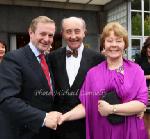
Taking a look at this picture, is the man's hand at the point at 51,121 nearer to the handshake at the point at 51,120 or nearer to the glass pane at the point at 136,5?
the handshake at the point at 51,120

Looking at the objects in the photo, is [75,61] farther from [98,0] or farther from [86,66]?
[98,0]

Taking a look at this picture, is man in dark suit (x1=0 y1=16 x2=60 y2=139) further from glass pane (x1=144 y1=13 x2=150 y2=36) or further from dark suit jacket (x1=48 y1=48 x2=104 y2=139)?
glass pane (x1=144 y1=13 x2=150 y2=36)

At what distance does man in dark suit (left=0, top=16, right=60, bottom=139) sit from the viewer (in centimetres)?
232

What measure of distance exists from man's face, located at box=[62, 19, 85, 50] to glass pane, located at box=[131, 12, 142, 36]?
11102mm

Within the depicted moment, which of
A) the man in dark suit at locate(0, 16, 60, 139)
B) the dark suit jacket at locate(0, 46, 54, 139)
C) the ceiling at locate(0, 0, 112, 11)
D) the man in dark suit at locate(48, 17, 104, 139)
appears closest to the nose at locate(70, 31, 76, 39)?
the man in dark suit at locate(48, 17, 104, 139)

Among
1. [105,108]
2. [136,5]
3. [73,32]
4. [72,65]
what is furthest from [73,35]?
[136,5]

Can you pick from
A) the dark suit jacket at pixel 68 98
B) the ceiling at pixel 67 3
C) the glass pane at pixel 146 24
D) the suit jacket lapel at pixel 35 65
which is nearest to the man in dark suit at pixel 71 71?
the dark suit jacket at pixel 68 98

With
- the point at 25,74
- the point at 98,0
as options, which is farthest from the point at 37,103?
the point at 98,0

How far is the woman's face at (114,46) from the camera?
2.51 metres

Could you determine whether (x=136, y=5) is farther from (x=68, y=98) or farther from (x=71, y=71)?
(x=68, y=98)

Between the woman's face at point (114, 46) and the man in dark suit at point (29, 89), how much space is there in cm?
46

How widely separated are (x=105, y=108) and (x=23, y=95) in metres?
0.62

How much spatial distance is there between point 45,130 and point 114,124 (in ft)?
1.87

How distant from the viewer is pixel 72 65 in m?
3.02
